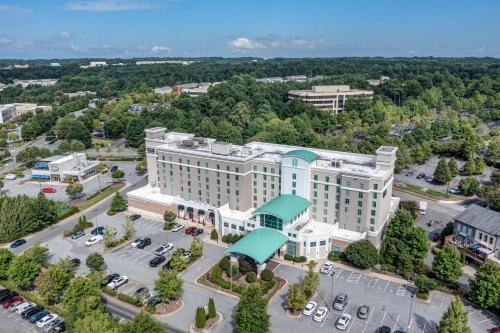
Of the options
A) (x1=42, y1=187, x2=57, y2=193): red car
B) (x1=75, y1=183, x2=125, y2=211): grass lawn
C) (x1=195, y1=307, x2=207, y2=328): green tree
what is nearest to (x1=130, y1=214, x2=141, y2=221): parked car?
(x1=75, y1=183, x2=125, y2=211): grass lawn

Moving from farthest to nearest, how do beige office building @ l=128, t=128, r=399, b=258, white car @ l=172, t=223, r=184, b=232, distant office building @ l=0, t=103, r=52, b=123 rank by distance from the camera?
1. distant office building @ l=0, t=103, r=52, b=123
2. white car @ l=172, t=223, r=184, b=232
3. beige office building @ l=128, t=128, r=399, b=258

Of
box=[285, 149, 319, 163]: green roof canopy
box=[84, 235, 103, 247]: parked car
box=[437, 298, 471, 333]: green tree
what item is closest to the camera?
box=[437, 298, 471, 333]: green tree

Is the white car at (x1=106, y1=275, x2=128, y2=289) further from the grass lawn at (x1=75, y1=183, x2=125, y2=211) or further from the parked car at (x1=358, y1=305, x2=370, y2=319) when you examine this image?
the grass lawn at (x1=75, y1=183, x2=125, y2=211)

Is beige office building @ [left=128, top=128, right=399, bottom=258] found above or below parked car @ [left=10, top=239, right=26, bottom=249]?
above

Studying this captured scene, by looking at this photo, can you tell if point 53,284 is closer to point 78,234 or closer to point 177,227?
point 78,234

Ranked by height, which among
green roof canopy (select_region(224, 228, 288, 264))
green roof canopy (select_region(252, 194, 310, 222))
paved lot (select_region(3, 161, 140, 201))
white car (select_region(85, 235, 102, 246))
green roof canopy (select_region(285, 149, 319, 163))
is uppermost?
green roof canopy (select_region(285, 149, 319, 163))

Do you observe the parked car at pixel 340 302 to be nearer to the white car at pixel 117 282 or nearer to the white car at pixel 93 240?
the white car at pixel 117 282

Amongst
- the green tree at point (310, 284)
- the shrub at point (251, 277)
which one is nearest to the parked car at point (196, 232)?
the shrub at point (251, 277)
